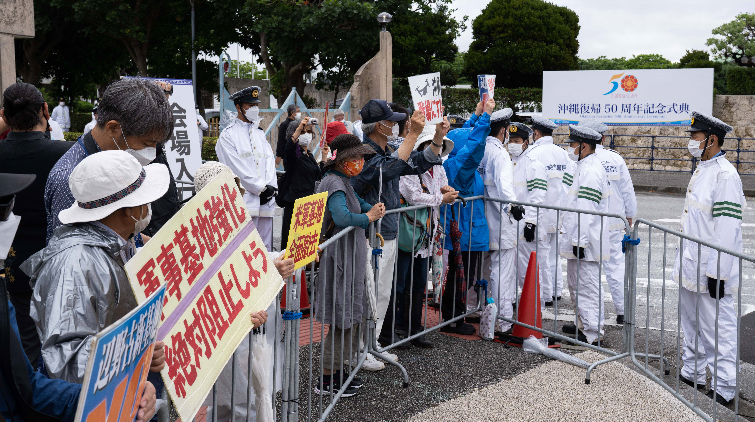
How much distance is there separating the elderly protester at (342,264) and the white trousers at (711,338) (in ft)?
7.88

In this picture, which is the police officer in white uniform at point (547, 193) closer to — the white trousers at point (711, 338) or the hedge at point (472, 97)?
the white trousers at point (711, 338)

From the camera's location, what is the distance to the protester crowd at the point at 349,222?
216cm

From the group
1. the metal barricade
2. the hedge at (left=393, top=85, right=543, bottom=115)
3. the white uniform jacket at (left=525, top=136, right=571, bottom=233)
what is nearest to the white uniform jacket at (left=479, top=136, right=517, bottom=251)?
the white uniform jacket at (left=525, top=136, right=571, bottom=233)

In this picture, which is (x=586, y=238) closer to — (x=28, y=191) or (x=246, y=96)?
(x=246, y=96)

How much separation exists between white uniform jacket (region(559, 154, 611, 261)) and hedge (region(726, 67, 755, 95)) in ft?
76.7

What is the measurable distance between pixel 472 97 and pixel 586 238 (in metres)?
22.9

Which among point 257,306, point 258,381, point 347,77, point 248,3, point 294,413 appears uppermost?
point 248,3

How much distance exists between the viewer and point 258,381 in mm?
3182

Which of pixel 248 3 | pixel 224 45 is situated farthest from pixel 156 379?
pixel 224 45

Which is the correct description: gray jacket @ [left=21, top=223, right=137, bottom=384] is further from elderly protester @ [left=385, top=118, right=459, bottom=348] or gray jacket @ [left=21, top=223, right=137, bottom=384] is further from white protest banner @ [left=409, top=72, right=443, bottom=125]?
white protest banner @ [left=409, top=72, right=443, bottom=125]

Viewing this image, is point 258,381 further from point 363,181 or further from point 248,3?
point 248,3

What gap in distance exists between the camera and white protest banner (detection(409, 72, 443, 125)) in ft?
19.0

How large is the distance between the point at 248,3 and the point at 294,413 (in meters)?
25.3

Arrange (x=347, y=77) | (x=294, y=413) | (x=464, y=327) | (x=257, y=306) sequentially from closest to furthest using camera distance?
1. (x=257, y=306)
2. (x=294, y=413)
3. (x=464, y=327)
4. (x=347, y=77)
